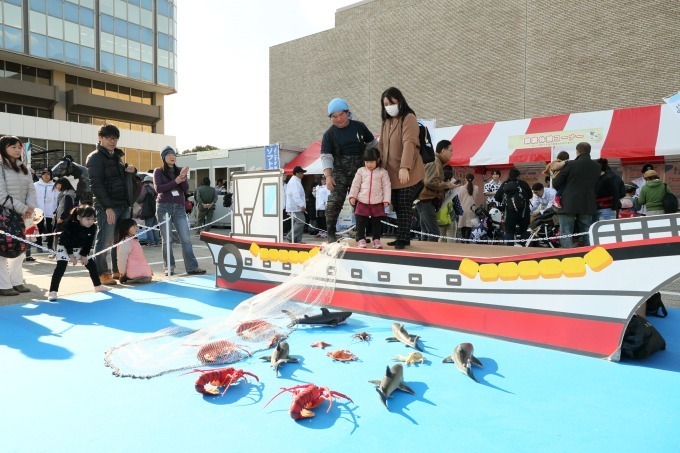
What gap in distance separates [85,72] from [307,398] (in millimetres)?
36372

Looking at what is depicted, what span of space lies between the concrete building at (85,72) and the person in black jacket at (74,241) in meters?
21.3

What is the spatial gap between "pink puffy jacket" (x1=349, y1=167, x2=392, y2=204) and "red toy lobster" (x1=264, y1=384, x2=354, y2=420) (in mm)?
2344

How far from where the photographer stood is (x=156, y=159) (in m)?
35.8

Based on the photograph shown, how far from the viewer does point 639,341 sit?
326 cm

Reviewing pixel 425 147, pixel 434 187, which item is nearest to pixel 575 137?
pixel 434 187

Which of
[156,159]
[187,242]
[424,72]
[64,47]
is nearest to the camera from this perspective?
[187,242]

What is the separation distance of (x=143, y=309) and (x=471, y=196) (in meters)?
7.37

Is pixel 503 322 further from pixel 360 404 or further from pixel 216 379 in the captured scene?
pixel 216 379

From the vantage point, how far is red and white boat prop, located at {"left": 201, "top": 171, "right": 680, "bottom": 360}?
298 cm

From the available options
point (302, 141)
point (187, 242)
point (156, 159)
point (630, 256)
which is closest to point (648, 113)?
point (630, 256)

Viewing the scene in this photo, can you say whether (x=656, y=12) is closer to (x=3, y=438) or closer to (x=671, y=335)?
(x=671, y=335)

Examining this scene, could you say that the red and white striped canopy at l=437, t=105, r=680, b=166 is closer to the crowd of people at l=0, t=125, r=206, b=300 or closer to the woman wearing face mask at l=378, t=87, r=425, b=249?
the crowd of people at l=0, t=125, r=206, b=300

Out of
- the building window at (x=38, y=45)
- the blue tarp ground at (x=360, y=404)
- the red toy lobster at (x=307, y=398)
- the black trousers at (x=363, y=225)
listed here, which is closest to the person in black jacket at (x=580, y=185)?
the blue tarp ground at (x=360, y=404)

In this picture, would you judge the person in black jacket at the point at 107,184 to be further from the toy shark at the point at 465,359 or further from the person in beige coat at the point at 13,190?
the toy shark at the point at 465,359
